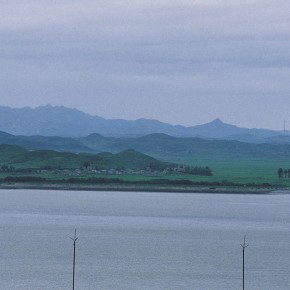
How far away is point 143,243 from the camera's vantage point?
58.6 m

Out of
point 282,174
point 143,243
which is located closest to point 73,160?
point 282,174

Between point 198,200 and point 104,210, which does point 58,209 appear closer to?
point 104,210

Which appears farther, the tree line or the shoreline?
the tree line

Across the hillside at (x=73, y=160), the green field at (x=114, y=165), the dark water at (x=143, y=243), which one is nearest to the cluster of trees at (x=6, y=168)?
the green field at (x=114, y=165)

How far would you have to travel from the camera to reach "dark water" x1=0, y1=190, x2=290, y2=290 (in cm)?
4531

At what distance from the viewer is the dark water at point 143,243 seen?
45.3 metres

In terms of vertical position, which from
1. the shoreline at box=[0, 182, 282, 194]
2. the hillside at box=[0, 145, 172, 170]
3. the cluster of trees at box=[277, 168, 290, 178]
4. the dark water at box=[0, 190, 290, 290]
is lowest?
the dark water at box=[0, 190, 290, 290]

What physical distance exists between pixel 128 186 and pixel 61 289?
70.5m

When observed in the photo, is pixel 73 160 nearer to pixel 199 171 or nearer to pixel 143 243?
pixel 199 171

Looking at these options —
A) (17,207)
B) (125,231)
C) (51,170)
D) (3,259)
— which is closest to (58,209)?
(17,207)

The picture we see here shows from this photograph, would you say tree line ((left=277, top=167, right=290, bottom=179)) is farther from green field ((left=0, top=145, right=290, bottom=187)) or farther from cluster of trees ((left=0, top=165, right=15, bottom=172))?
cluster of trees ((left=0, top=165, right=15, bottom=172))

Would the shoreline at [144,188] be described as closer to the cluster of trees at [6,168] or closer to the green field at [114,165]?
the green field at [114,165]

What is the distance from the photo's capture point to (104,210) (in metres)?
81.6

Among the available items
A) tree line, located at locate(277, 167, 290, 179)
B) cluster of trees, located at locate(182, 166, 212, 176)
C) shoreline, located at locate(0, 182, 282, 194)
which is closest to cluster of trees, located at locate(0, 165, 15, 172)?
shoreline, located at locate(0, 182, 282, 194)
